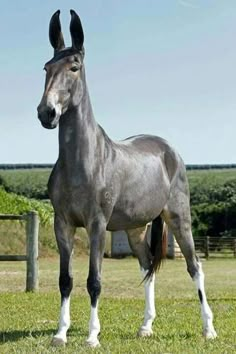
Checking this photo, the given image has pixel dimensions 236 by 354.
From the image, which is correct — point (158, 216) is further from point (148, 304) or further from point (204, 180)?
point (204, 180)

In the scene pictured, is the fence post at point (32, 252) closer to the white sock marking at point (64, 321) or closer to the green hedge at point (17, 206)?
the white sock marking at point (64, 321)

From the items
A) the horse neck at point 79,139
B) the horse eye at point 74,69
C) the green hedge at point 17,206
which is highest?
the horse eye at point 74,69

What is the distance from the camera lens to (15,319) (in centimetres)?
825

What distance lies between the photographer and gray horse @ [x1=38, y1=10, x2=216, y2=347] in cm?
597

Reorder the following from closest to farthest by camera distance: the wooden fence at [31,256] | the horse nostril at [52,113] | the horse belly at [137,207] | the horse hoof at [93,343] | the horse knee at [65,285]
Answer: the horse nostril at [52,113]
the horse hoof at [93,343]
the horse knee at [65,285]
the horse belly at [137,207]
the wooden fence at [31,256]

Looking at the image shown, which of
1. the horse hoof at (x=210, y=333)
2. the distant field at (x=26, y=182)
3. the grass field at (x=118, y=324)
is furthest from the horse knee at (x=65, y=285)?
the distant field at (x=26, y=182)

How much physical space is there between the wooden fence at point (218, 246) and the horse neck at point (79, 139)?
30943mm

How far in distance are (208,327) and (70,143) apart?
2.26m

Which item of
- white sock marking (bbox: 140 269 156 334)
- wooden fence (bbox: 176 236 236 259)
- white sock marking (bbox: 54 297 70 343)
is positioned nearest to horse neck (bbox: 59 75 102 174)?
white sock marking (bbox: 54 297 70 343)

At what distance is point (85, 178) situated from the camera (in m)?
6.02

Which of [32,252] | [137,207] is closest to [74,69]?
[137,207]

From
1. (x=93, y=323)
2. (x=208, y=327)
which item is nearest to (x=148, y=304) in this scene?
(x=208, y=327)

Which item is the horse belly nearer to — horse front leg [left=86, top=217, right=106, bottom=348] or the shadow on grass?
horse front leg [left=86, top=217, right=106, bottom=348]

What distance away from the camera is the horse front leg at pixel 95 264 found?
596cm
